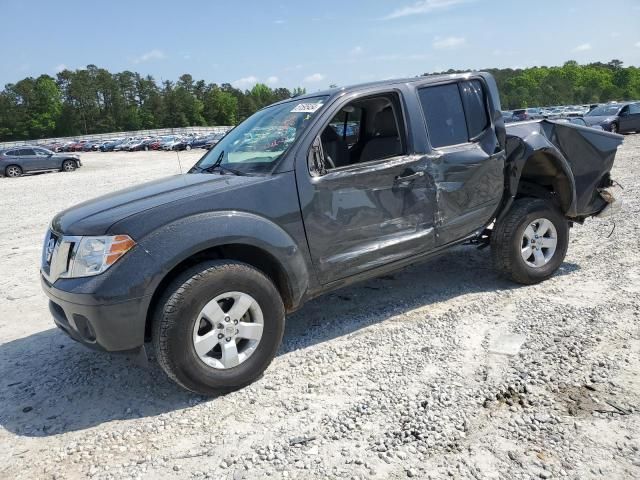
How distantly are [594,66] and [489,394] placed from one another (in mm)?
192935

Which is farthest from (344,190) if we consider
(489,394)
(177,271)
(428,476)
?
(428,476)

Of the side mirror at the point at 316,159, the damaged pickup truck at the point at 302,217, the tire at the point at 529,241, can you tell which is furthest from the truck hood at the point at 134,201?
the tire at the point at 529,241

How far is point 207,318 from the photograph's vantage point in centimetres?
330

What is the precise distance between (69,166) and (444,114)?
3123 cm

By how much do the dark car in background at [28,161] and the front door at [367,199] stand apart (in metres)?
28.9

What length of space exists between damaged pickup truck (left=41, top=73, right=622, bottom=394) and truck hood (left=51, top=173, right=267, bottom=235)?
0.05ft

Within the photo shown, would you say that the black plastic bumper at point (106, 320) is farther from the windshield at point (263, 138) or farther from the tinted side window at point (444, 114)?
the tinted side window at point (444, 114)

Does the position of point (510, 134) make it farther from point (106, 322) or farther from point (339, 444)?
point (106, 322)

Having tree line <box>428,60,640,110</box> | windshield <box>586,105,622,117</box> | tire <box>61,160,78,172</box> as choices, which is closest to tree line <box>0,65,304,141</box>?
tree line <box>428,60,640,110</box>

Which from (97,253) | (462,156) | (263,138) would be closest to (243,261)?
(97,253)

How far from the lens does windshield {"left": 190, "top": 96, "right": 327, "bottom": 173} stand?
3883 millimetres

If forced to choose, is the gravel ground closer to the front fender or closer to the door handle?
the front fender

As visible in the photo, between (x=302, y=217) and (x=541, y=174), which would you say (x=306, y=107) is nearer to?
(x=302, y=217)

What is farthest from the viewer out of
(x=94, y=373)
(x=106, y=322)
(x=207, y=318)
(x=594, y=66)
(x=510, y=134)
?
(x=594, y=66)
